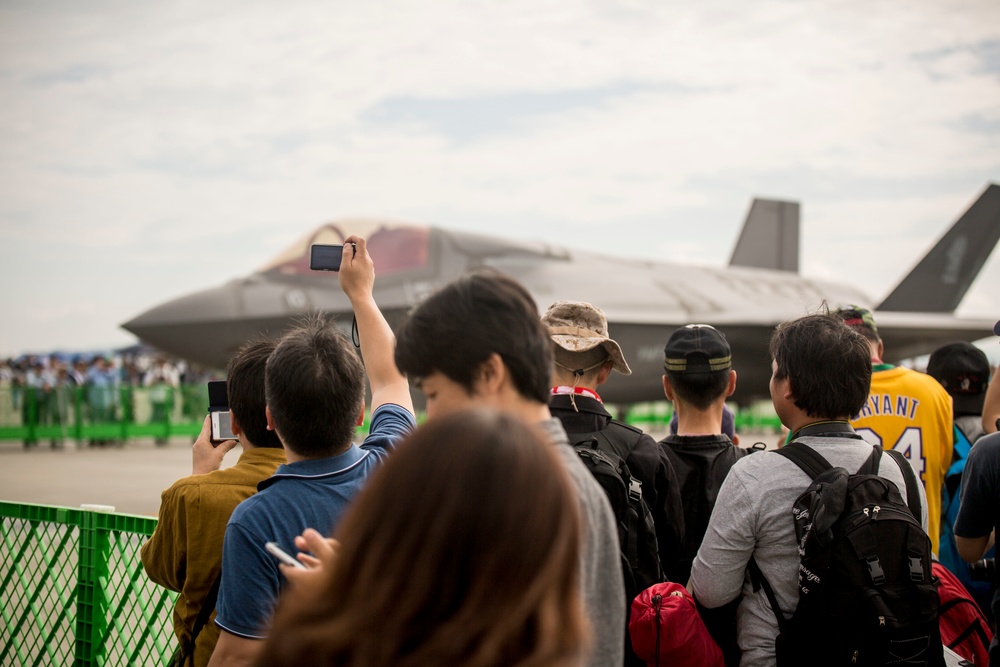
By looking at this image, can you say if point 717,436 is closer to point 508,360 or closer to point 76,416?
point 508,360

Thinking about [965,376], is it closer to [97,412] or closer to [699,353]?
[699,353]

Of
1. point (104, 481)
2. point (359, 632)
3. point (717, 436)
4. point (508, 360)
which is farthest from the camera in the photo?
point (104, 481)

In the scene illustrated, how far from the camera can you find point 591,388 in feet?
9.50

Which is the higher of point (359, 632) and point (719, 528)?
point (359, 632)

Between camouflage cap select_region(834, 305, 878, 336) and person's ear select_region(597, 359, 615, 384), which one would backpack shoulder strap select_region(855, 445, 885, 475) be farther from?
camouflage cap select_region(834, 305, 878, 336)

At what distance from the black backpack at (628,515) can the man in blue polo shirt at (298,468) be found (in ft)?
1.80

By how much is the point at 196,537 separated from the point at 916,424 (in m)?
2.99

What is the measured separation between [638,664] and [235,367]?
1.49 metres

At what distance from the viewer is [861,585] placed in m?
2.18

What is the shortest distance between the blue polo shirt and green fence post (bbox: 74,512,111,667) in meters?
2.20

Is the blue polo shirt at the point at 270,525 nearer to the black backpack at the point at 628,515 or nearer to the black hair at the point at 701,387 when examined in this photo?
the black backpack at the point at 628,515

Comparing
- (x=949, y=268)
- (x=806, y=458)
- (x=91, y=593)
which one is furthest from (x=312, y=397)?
(x=949, y=268)

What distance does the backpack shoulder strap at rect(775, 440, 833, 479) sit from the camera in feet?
7.84

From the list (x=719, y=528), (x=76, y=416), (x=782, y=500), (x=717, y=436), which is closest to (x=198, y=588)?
(x=719, y=528)
